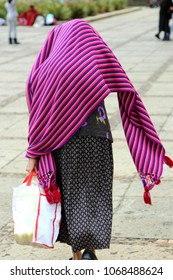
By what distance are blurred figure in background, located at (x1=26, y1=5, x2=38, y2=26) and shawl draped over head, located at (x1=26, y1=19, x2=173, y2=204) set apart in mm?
26714

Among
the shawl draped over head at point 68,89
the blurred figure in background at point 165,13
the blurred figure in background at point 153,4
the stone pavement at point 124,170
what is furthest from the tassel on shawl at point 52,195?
the blurred figure in background at point 153,4

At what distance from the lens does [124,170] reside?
7219 mm

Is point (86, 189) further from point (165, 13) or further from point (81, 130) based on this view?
point (165, 13)

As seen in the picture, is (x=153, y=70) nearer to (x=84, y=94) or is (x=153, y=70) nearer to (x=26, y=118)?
(x=26, y=118)

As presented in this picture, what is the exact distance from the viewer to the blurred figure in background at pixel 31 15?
100 feet

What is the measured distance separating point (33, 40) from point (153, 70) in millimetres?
9250

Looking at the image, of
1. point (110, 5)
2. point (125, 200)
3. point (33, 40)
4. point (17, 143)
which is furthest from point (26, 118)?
point (110, 5)

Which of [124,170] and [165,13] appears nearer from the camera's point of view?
[124,170]

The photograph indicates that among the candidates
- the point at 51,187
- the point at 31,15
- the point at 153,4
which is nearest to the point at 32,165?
the point at 51,187

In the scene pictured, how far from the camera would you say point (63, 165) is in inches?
169

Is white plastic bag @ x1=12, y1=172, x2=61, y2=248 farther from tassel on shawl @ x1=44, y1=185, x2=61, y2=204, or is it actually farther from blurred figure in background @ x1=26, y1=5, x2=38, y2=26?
blurred figure in background @ x1=26, y1=5, x2=38, y2=26

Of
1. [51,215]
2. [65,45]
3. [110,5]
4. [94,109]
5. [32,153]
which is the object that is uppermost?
[65,45]

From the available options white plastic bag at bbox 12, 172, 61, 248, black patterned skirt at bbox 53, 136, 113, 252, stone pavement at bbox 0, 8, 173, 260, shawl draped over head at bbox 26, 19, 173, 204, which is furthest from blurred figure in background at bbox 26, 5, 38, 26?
white plastic bag at bbox 12, 172, 61, 248

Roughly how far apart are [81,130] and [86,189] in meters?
0.35
